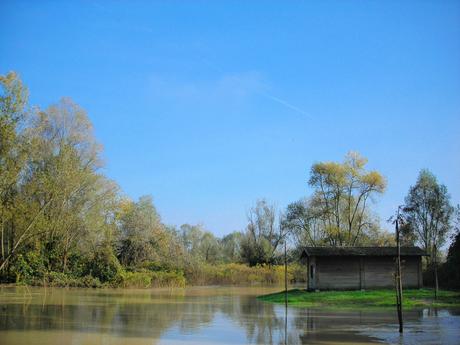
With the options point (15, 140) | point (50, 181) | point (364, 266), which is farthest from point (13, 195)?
point (364, 266)

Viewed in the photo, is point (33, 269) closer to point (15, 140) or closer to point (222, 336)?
point (15, 140)

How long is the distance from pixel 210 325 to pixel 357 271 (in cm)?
1927

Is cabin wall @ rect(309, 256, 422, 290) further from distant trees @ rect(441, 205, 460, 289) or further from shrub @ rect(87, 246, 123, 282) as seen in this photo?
shrub @ rect(87, 246, 123, 282)

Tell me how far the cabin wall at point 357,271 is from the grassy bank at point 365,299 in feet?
4.80

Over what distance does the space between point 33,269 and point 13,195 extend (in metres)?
18.6

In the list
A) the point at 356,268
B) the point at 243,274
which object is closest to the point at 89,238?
the point at 243,274

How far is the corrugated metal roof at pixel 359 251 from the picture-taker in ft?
125

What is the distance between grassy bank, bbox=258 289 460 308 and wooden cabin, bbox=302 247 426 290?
1341 millimetres

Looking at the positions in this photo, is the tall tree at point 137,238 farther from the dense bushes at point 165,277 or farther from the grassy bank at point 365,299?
the grassy bank at point 365,299

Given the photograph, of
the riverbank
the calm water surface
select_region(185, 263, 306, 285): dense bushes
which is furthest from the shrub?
the calm water surface

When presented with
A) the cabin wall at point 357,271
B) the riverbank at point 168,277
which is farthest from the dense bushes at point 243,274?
the cabin wall at point 357,271

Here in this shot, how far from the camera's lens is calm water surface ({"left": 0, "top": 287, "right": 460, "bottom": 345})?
18188 mm

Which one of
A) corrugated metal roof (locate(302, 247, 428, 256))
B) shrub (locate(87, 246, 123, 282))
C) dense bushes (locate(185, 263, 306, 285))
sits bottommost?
dense bushes (locate(185, 263, 306, 285))

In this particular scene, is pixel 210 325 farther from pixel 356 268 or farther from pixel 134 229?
pixel 134 229
